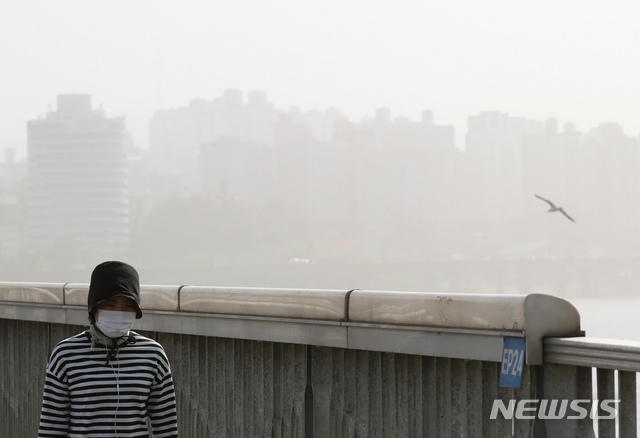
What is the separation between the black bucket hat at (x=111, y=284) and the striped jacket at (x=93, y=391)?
169mm

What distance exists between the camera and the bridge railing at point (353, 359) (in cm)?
462

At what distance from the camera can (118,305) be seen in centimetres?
405

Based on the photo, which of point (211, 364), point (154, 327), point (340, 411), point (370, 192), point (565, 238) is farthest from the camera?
point (370, 192)

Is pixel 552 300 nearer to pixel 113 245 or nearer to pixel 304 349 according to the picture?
pixel 304 349

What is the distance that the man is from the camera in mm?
3998

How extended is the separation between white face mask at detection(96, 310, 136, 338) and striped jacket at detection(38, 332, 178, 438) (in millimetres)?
73

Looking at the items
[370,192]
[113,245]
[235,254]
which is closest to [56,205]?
[113,245]

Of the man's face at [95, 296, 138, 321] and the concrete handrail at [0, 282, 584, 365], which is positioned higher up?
the man's face at [95, 296, 138, 321]

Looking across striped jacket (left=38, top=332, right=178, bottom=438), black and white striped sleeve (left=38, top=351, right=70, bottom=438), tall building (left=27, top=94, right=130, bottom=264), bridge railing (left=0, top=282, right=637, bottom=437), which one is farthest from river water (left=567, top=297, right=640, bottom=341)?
black and white striped sleeve (left=38, top=351, right=70, bottom=438)

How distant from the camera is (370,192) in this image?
188500mm

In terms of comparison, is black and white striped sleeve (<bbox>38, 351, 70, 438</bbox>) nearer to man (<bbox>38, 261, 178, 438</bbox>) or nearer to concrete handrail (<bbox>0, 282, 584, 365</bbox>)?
man (<bbox>38, 261, 178, 438</bbox>)

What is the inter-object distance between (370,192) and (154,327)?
18168cm

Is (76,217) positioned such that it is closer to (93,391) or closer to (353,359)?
(353,359)

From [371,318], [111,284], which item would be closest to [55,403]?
[111,284]
